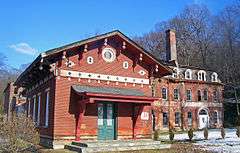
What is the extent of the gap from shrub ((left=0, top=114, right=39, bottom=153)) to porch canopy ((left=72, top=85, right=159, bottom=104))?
13.2 ft

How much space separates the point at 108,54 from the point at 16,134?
886 centimetres

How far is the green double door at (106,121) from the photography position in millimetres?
20875

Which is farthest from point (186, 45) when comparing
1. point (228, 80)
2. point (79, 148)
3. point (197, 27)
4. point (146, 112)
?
point (79, 148)

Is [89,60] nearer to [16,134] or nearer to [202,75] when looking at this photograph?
[16,134]

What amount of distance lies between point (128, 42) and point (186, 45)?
1814 inches

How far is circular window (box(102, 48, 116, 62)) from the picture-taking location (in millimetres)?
21566

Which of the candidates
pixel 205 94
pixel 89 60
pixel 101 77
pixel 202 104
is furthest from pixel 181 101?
pixel 89 60

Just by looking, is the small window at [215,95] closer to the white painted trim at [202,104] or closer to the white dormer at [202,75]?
the white painted trim at [202,104]

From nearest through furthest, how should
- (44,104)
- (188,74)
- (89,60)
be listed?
(89,60) → (44,104) → (188,74)

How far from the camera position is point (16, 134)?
14906mm

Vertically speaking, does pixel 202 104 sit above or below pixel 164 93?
below

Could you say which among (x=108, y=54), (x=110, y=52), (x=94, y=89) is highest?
(x=110, y=52)

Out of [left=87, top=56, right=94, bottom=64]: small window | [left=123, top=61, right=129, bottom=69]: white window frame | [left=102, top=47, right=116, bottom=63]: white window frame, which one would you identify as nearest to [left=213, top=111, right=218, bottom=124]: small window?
[left=123, top=61, right=129, bottom=69]: white window frame

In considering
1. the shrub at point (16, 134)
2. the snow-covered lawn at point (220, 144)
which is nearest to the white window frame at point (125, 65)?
the snow-covered lawn at point (220, 144)
